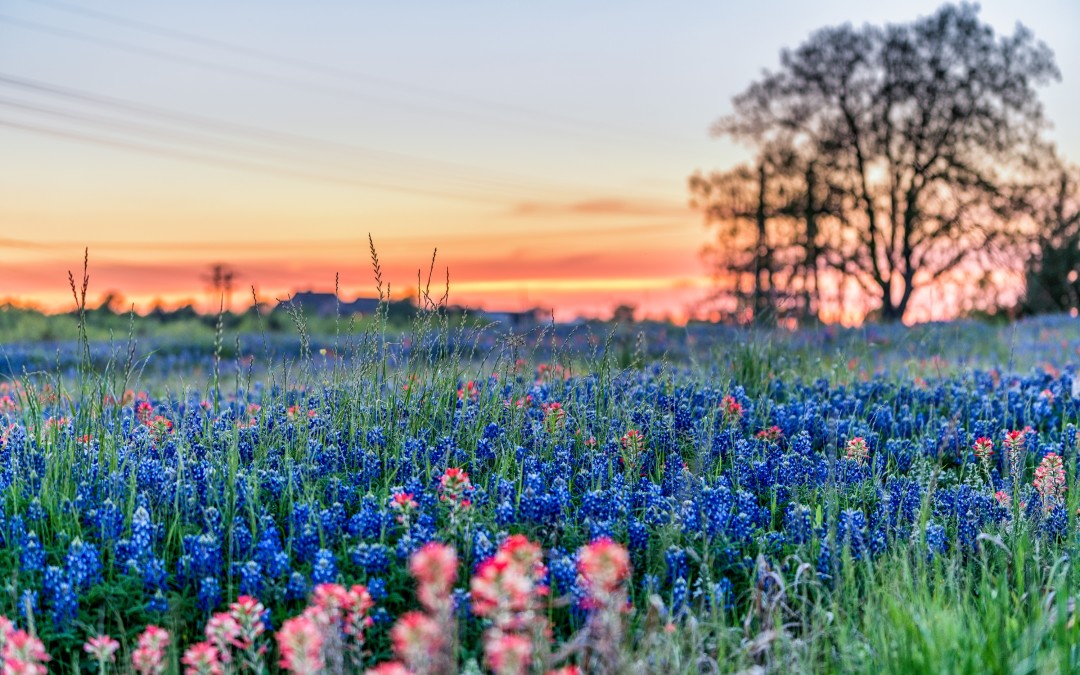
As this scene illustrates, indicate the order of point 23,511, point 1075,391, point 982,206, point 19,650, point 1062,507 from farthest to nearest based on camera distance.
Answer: point 982,206, point 1075,391, point 1062,507, point 23,511, point 19,650

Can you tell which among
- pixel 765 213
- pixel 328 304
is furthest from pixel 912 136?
pixel 328 304

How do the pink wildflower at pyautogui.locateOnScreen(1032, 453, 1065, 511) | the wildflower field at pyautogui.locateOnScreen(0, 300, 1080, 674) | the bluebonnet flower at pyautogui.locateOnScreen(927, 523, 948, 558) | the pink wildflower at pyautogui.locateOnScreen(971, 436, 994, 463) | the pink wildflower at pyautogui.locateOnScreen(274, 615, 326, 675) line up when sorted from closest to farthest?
the pink wildflower at pyautogui.locateOnScreen(274, 615, 326, 675), the wildflower field at pyautogui.locateOnScreen(0, 300, 1080, 674), the bluebonnet flower at pyautogui.locateOnScreen(927, 523, 948, 558), the pink wildflower at pyautogui.locateOnScreen(1032, 453, 1065, 511), the pink wildflower at pyautogui.locateOnScreen(971, 436, 994, 463)

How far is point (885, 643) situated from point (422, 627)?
2.01 m

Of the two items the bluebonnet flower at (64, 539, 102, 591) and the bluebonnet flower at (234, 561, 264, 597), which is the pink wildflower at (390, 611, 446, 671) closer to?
the bluebonnet flower at (234, 561, 264, 597)

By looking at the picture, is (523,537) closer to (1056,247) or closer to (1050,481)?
(1050,481)

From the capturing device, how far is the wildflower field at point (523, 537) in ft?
11.8

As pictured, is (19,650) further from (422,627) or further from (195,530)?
(195,530)

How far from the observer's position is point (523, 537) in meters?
3.15

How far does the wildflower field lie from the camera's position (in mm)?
3607

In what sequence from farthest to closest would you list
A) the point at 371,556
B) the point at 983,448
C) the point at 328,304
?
the point at 328,304, the point at 983,448, the point at 371,556

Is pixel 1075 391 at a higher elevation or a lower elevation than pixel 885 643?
higher

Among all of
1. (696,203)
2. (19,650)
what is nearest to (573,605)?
(19,650)

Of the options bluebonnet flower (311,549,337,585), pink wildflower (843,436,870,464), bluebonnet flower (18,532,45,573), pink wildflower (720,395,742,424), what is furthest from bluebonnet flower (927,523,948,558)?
bluebonnet flower (18,532,45,573)

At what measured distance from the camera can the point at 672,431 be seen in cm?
596
